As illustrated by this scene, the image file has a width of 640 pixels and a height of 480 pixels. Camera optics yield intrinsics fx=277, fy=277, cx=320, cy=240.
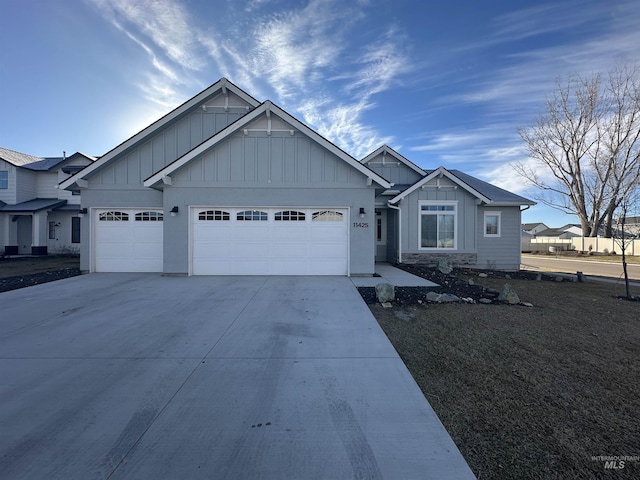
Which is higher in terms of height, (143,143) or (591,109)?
(591,109)

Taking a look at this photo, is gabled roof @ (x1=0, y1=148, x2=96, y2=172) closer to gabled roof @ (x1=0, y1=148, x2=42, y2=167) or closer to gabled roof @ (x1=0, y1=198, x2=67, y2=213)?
gabled roof @ (x1=0, y1=148, x2=42, y2=167)

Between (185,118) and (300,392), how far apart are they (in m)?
11.6

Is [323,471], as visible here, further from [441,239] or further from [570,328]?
[441,239]

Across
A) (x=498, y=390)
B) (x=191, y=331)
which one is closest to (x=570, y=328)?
(x=498, y=390)

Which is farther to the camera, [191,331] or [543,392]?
[191,331]

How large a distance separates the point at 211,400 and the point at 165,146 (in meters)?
10.7

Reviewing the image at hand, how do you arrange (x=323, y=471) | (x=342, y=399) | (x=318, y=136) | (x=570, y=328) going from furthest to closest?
(x=318, y=136) < (x=570, y=328) < (x=342, y=399) < (x=323, y=471)

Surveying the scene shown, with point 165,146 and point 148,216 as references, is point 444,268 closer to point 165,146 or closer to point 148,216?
point 148,216

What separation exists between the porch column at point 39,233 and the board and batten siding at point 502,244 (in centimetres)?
2506

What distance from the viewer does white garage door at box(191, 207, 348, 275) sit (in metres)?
9.55

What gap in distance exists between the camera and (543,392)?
3.01m

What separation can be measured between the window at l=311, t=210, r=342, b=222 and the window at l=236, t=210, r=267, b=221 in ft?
5.66

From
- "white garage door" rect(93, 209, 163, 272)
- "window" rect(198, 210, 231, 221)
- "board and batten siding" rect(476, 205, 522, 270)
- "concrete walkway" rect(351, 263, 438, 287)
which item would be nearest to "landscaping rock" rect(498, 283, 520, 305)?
"concrete walkway" rect(351, 263, 438, 287)

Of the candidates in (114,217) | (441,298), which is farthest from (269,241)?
(114,217)
